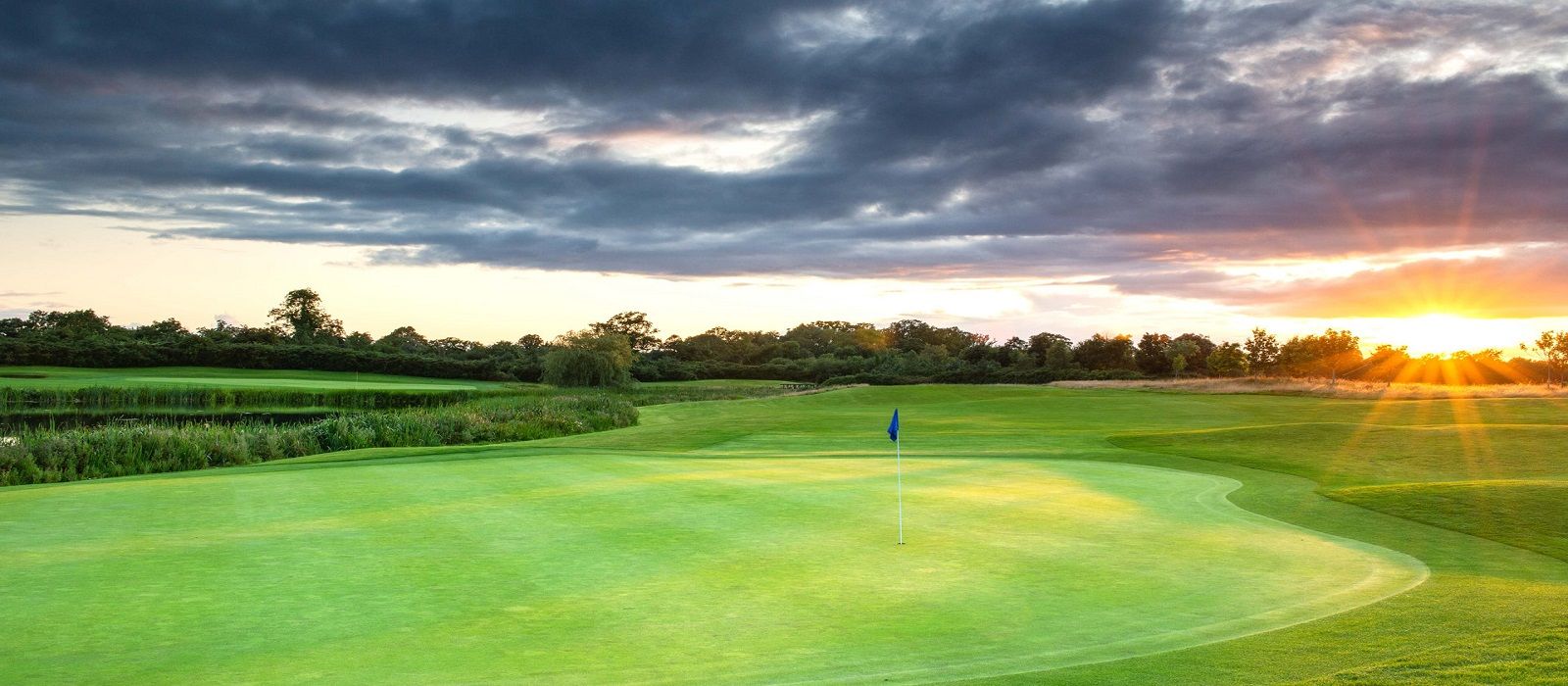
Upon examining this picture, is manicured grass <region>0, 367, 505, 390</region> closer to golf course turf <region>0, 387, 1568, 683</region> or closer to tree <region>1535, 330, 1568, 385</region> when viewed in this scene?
golf course turf <region>0, 387, 1568, 683</region>

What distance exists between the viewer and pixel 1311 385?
169ft

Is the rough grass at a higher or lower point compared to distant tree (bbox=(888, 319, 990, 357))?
lower

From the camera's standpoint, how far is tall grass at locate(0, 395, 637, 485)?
70.2 ft

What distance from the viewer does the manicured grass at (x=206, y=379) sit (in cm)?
6066

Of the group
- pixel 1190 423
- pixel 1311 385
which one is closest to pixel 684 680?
pixel 1190 423

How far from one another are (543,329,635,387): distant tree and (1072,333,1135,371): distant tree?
48.9 meters

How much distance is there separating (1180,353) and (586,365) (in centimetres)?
6051

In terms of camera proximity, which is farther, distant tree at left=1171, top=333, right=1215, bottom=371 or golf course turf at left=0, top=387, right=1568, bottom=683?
distant tree at left=1171, top=333, right=1215, bottom=371

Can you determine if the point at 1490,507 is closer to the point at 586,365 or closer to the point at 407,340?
the point at 586,365

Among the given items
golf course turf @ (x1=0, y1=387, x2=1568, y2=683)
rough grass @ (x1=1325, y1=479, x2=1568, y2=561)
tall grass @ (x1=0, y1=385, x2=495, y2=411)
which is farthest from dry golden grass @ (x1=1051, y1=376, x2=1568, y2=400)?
tall grass @ (x1=0, y1=385, x2=495, y2=411)

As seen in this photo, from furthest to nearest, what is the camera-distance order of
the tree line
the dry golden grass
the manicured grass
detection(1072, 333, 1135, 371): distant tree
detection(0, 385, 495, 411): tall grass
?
detection(1072, 333, 1135, 371): distant tree → the tree line → the manicured grass → detection(0, 385, 495, 411): tall grass → the dry golden grass

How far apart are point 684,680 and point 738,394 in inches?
2412

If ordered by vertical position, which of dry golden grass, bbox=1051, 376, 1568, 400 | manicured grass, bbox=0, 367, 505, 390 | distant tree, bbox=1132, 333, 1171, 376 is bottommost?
manicured grass, bbox=0, 367, 505, 390

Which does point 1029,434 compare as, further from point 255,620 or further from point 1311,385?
point 1311,385
